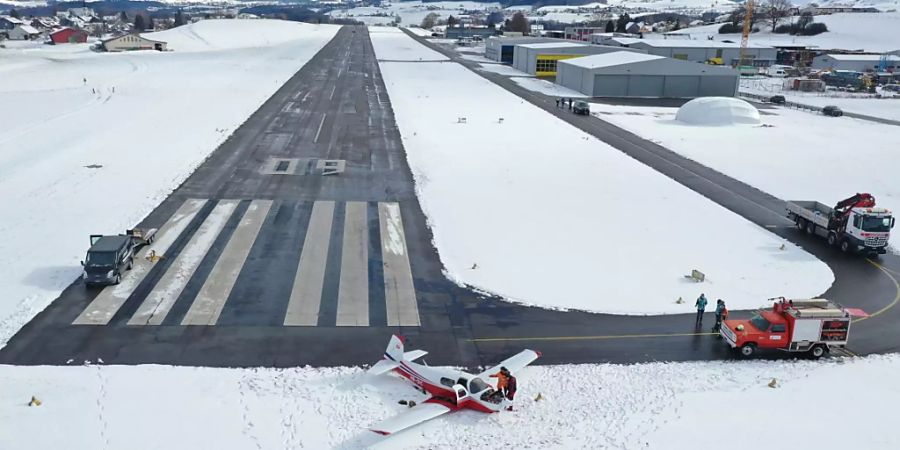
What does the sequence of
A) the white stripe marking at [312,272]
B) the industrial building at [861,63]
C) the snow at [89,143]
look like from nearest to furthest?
the white stripe marking at [312,272], the snow at [89,143], the industrial building at [861,63]

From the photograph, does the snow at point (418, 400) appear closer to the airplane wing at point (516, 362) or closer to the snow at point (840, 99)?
the airplane wing at point (516, 362)

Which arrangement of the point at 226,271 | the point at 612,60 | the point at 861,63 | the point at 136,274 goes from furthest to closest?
1. the point at 861,63
2. the point at 612,60
3. the point at 226,271
4. the point at 136,274

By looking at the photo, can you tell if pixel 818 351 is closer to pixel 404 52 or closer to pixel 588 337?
pixel 588 337

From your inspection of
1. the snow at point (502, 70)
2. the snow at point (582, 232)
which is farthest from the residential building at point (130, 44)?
the snow at point (582, 232)

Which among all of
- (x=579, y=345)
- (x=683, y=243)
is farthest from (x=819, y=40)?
(x=579, y=345)

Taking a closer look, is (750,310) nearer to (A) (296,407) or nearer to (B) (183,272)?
(A) (296,407)

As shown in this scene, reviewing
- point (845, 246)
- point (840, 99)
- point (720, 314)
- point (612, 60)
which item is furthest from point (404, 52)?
point (720, 314)
